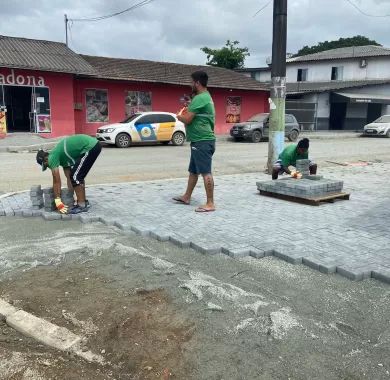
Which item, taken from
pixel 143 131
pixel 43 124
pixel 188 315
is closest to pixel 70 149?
pixel 188 315

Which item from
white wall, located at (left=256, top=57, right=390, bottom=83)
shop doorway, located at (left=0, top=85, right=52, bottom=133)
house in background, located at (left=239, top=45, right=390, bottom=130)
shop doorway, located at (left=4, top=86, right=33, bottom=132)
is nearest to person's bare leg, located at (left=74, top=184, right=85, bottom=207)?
shop doorway, located at (left=0, top=85, right=52, bottom=133)

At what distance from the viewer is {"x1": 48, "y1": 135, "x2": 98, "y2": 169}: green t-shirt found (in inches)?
241

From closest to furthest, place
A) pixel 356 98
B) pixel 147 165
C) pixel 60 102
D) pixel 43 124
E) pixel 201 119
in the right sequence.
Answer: pixel 201 119 → pixel 147 165 → pixel 43 124 → pixel 60 102 → pixel 356 98

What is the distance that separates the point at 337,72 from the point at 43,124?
98.4 feet

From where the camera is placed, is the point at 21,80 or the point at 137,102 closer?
the point at 21,80

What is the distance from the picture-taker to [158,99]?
990 inches

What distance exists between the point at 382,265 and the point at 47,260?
10.5ft

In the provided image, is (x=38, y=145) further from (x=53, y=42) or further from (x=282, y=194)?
(x=282, y=194)

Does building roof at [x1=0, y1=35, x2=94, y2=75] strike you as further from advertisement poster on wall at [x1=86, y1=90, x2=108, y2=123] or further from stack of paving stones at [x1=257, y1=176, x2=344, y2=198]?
stack of paving stones at [x1=257, y1=176, x2=344, y2=198]

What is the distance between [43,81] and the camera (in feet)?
67.7

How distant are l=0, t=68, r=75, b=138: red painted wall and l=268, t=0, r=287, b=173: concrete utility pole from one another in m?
13.6

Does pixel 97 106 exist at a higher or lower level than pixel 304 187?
higher

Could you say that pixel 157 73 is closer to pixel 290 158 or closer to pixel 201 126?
pixel 290 158

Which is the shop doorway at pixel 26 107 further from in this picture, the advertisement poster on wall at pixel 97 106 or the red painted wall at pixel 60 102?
the advertisement poster on wall at pixel 97 106
